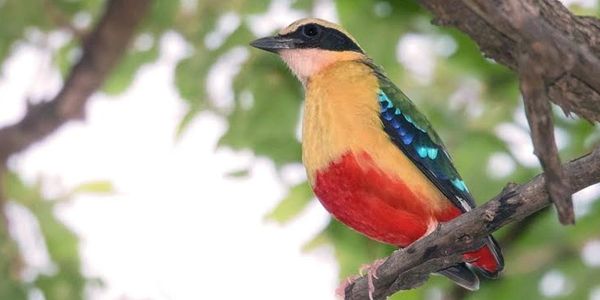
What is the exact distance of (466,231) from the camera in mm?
4457

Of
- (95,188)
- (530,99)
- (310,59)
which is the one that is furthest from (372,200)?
(95,188)

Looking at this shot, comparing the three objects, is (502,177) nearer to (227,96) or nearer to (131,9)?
(227,96)

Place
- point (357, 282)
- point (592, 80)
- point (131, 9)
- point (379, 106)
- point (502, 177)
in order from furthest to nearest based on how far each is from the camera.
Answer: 1. point (131, 9)
2. point (502, 177)
3. point (379, 106)
4. point (357, 282)
5. point (592, 80)

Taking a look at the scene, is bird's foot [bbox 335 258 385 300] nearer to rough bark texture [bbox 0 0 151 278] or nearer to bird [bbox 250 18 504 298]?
bird [bbox 250 18 504 298]

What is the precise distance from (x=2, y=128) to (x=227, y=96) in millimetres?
1636

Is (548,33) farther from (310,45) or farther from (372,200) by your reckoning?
(310,45)

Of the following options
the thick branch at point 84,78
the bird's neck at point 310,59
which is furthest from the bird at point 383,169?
the thick branch at point 84,78

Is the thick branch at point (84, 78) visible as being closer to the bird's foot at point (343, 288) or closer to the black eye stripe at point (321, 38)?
the black eye stripe at point (321, 38)

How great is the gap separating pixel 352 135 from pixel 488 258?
92 cm

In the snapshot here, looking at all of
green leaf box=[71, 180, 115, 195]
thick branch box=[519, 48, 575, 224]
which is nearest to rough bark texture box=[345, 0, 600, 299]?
thick branch box=[519, 48, 575, 224]

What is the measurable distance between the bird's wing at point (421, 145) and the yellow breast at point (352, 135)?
4cm

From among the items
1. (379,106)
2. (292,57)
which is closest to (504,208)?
(379,106)

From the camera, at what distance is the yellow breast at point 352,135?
557cm

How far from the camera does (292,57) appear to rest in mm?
6664
